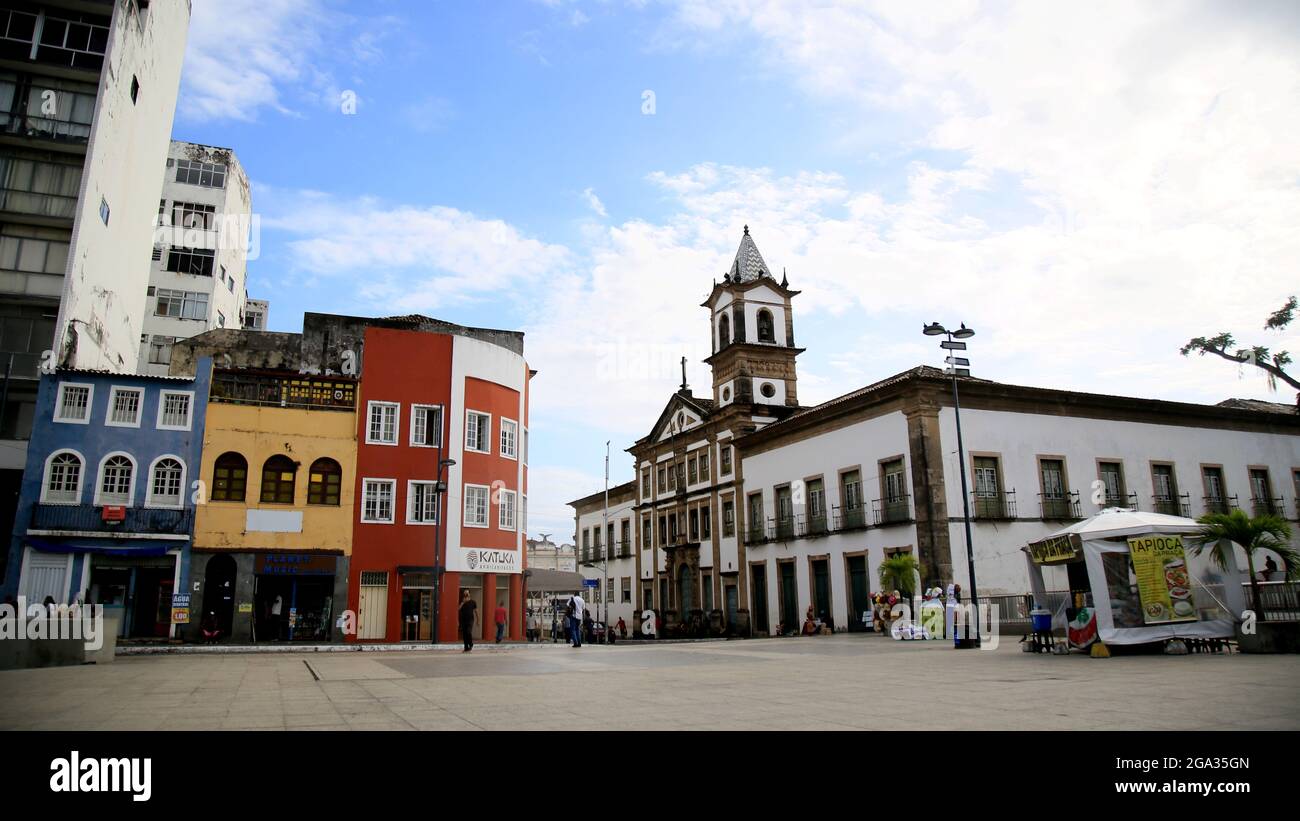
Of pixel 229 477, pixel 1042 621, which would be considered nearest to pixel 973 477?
pixel 1042 621

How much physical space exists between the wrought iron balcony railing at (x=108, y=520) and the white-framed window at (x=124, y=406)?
2.77m

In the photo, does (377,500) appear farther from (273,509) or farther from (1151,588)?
(1151,588)

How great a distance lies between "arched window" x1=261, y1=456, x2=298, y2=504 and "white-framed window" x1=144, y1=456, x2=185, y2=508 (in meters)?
2.49

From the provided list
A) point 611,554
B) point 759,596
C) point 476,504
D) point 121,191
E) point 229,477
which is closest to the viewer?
point 229,477

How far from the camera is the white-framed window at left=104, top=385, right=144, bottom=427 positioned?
2636 cm

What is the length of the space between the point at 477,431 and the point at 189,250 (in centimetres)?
2113

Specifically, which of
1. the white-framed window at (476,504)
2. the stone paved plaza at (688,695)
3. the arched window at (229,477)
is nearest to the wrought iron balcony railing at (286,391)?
the arched window at (229,477)

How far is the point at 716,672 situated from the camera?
1280 centimetres

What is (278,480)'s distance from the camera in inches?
1115

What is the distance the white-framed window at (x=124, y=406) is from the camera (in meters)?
26.4
